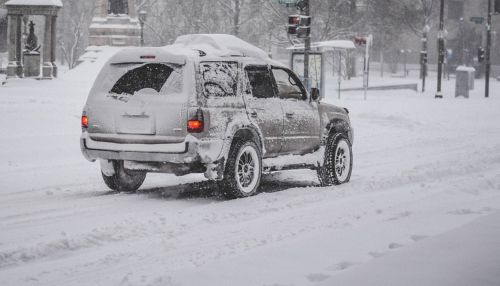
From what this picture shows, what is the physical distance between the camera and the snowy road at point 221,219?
5.92m

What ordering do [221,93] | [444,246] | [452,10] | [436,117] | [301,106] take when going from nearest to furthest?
[444,246]
[221,93]
[301,106]
[436,117]
[452,10]

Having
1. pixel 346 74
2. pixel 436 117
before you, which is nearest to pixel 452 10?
pixel 346 74

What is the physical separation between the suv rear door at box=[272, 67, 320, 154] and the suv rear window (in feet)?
5.91

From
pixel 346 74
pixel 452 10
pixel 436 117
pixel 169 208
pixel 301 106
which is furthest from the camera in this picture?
pixel 452 10

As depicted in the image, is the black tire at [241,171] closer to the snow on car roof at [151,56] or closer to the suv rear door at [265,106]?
the suv rear door at [265,106]

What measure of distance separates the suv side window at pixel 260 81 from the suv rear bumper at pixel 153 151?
1202 millimetres

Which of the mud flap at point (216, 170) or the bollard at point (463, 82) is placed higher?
the bollard at point (463, 82)

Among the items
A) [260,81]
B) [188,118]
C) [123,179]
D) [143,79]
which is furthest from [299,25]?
[188,118]

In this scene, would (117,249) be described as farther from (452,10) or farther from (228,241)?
(452,10)

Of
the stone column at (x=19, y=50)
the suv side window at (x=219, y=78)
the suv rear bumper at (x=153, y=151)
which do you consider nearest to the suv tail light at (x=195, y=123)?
the suv rear bumper at (x=153, y=151)

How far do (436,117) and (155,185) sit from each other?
17.0 m

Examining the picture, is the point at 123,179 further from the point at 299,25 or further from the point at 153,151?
the point at 299,25

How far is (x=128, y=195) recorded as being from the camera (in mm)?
9938

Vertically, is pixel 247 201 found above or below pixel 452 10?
below
